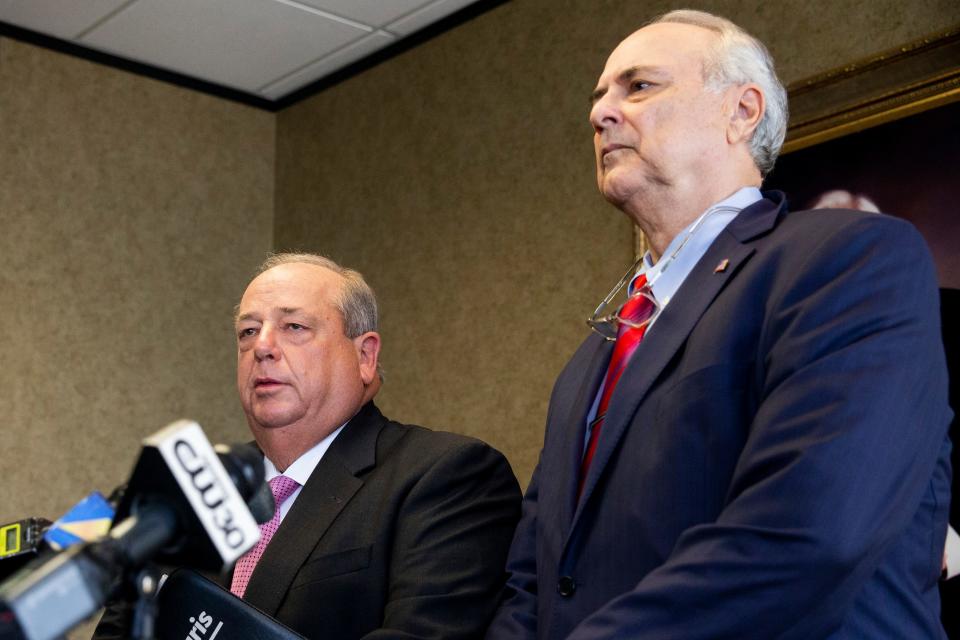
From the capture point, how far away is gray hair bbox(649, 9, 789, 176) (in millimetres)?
1763

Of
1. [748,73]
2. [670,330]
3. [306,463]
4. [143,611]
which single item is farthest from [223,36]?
[143,611]

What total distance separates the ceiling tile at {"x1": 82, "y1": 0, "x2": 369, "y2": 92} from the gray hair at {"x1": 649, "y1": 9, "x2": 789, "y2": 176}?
2.51 metres

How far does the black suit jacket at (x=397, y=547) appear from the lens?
2049 mm

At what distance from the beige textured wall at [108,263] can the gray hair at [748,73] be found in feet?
10.1

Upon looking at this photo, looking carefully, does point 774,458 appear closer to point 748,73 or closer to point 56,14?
point 748,73

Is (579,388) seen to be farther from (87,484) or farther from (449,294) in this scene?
(87,484)

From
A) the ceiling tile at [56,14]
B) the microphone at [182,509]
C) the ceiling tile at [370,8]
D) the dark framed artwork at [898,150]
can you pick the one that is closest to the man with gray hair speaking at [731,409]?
the microphone at [182,509]

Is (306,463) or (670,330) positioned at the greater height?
(670,330)

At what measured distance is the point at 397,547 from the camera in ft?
7.07

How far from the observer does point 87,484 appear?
4246mm

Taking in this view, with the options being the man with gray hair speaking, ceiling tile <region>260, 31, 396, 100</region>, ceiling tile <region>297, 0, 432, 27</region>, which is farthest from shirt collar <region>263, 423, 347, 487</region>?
ceiling tile <region>260, 31, 396, 100</region>

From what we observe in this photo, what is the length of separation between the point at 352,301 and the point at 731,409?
1388 mm

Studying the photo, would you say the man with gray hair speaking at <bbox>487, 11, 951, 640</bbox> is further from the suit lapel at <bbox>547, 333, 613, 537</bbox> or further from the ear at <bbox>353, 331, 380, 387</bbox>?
the ear at <bbox>353, 331, 380, 387</bbox>

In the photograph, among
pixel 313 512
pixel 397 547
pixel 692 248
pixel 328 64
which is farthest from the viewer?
pixel 328 64
